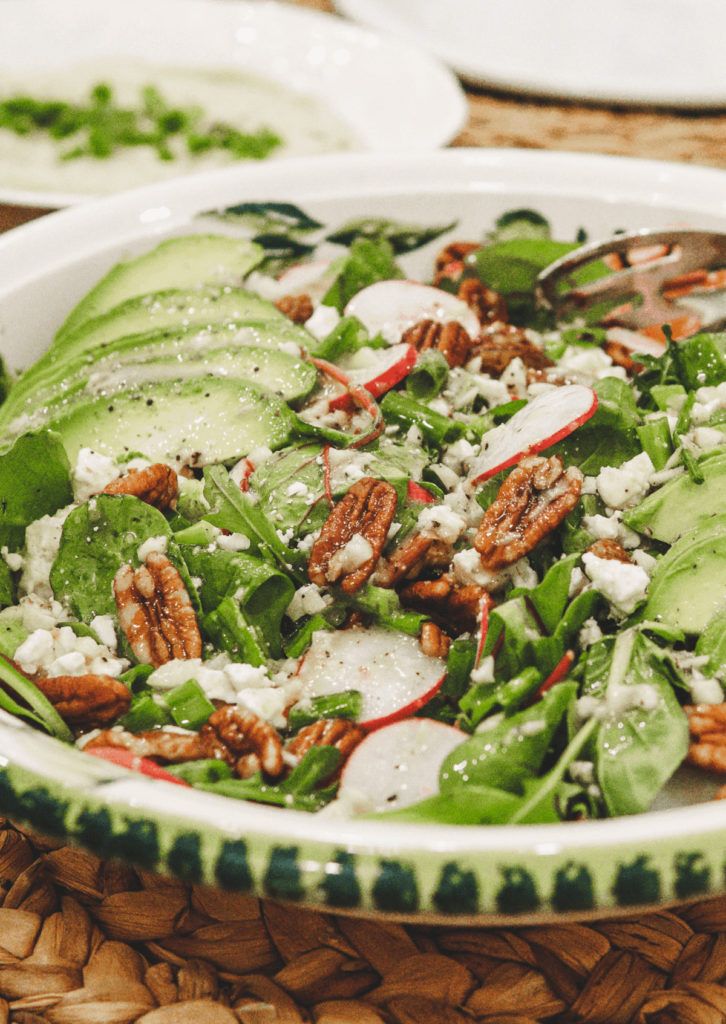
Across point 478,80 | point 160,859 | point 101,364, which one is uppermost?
point 478,80

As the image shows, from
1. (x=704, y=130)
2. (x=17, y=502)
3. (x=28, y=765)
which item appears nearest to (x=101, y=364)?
(x=17, y=502)

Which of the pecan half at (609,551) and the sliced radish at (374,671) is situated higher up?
the pecan half at (609,551)

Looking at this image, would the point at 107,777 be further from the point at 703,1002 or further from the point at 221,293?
the point at 221,293

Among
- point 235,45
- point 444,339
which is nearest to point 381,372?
point 444,339

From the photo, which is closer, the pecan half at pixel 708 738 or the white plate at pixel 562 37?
the pecan half at pixel 708 738

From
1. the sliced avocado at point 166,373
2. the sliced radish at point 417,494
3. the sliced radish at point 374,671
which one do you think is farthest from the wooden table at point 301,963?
the sliced avocado at point 166,373

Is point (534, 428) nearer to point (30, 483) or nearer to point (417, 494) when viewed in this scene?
point (417, 494)

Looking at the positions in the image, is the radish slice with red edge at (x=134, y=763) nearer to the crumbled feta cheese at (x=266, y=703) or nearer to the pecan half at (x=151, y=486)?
the crumbled feta cheese at (x=266, y=703)
